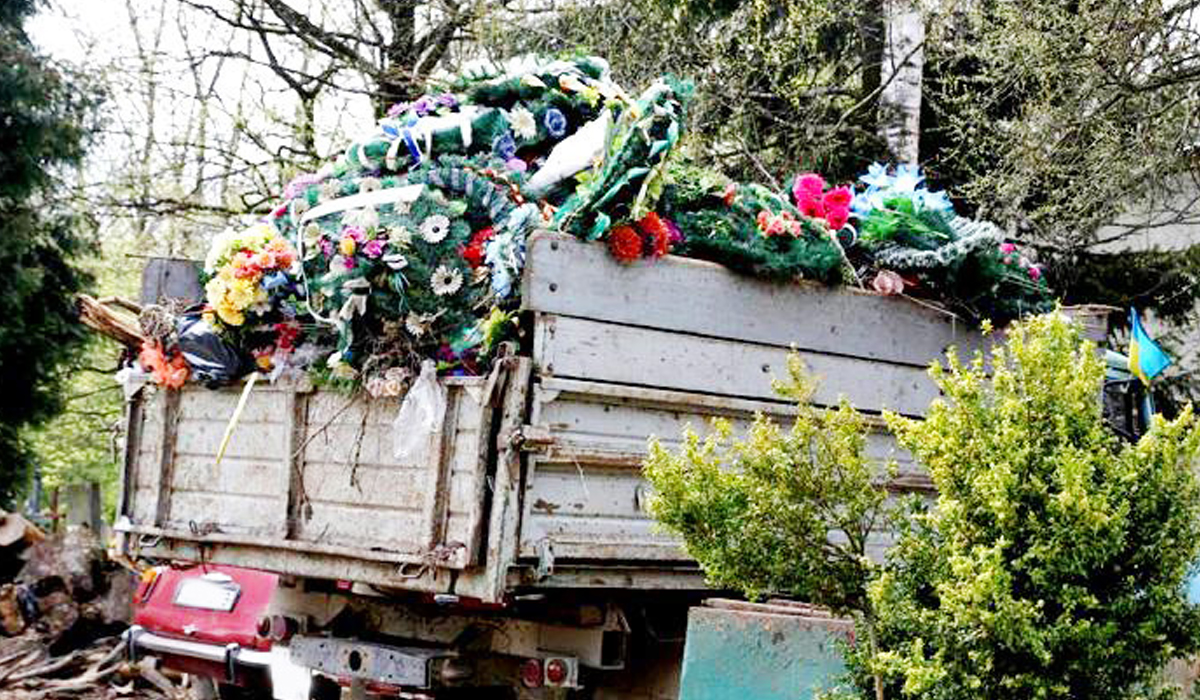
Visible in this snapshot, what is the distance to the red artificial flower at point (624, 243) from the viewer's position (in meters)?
5.78

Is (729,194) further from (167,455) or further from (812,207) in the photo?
(167,455)

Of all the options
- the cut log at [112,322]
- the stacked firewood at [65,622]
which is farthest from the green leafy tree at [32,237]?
the cut log at [112,322]

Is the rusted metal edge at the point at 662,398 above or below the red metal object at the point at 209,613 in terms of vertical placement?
above

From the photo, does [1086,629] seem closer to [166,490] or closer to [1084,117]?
[166,490]

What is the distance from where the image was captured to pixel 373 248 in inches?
230

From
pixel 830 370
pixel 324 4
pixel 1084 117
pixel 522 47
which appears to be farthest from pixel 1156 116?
pixel 324 4

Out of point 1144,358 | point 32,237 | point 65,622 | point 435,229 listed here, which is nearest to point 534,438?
point 435,229

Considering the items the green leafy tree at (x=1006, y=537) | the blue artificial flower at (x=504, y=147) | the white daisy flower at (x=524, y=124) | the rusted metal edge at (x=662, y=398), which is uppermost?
the white daisy flower at (x=524, y=124)

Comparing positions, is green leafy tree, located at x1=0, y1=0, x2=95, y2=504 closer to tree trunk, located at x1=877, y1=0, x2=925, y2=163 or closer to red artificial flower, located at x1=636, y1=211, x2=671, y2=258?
tree trunk, located at x1=877, y1=0, x2=925, y2=163

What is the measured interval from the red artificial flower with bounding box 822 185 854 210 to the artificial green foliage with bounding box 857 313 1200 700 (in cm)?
277

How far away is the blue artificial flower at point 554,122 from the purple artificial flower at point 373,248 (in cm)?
113

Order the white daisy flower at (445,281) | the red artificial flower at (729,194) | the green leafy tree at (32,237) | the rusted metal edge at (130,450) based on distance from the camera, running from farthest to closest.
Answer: the green leafy tree at (32,237)
the rusted metal edge at (130,450)
the red artificial flower at (729,194)
the white daisy flower at (445,281)

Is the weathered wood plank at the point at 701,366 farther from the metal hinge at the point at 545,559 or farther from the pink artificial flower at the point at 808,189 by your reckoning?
the pink artificial flower at the point at 808,189

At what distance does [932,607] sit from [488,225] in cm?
256
